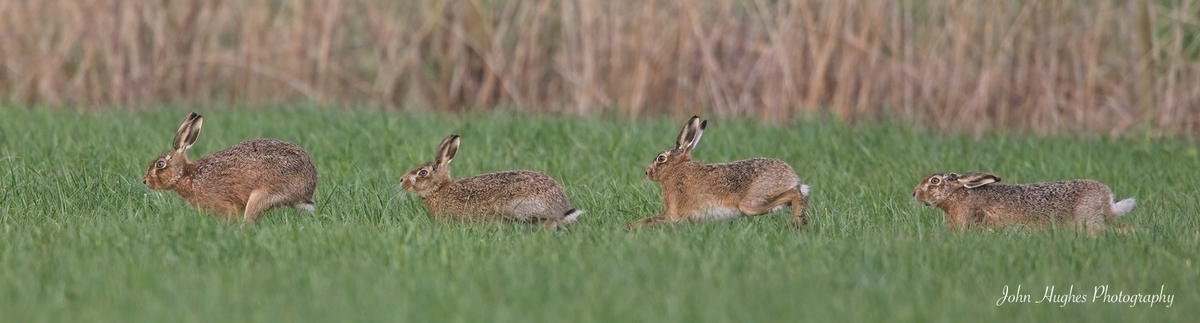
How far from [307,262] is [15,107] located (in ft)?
→ 22.6

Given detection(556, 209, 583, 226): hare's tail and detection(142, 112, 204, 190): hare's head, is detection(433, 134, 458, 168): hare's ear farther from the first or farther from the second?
detection(142, 112, 204, 190): hare's head

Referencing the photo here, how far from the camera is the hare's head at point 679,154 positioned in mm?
7516

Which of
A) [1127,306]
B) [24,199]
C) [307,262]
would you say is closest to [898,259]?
[1127,306]

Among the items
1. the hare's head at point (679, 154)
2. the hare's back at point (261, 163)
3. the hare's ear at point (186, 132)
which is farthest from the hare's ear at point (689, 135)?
the hare's ear at point (186, 132)

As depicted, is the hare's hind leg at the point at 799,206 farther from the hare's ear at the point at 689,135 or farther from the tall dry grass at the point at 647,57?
the tall dry grass at the point at 647,57

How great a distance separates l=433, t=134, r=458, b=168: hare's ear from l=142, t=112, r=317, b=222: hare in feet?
2.11

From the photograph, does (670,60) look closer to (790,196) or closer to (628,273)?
(790,196)

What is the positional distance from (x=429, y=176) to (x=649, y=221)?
1.13 meters

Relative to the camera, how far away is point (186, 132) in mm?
7273

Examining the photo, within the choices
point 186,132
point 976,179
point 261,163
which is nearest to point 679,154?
point 976,179

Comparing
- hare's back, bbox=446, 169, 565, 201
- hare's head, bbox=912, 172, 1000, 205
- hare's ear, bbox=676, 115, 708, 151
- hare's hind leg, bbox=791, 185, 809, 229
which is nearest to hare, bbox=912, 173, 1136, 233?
hare's head, bbox=912, 172, 1000, 205

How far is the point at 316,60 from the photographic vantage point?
44.4ft

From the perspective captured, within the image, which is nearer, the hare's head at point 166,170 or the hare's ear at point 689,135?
the hare's head at point 166,170

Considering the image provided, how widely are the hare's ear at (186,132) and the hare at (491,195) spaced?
3.40ft
